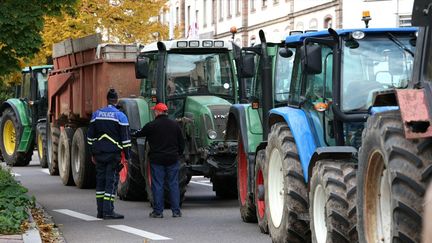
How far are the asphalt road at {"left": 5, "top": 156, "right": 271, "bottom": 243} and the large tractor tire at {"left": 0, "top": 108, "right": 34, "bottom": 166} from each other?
382 inches

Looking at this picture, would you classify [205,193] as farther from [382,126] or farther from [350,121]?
[382,126]

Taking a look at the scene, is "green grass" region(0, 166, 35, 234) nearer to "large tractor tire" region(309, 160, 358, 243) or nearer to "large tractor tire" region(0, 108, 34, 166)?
"large tractor tire" region(309, 160, 358, 243)

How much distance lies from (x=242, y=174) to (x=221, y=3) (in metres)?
49.2

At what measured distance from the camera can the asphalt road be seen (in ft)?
45.0

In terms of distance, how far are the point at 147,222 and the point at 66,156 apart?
8704 mm

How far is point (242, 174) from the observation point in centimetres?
1579

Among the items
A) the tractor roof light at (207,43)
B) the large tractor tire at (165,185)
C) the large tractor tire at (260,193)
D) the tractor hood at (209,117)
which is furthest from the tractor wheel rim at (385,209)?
the tractor roof light at (207,43)

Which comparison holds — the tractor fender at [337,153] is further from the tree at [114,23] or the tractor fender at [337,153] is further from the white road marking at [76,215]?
the tree at [114,23]

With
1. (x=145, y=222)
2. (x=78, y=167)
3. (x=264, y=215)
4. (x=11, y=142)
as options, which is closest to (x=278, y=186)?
(x=264, y=215)

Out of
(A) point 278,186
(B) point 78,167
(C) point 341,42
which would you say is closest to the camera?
(C) point 341,42

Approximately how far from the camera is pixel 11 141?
3272 cm

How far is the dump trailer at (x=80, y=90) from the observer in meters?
21.2

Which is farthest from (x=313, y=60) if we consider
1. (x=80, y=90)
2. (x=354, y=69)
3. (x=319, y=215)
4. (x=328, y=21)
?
(x=328, y=21)

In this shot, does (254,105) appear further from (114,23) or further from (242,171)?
(114,23)
